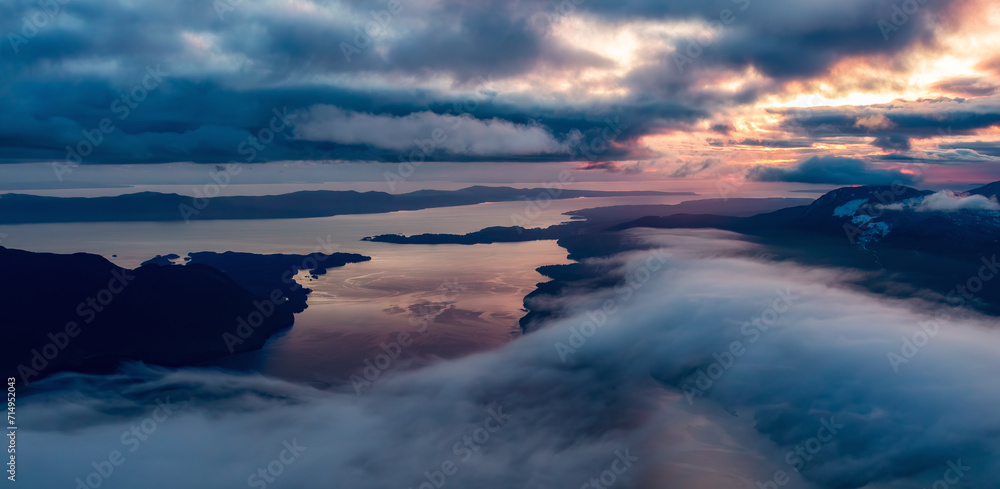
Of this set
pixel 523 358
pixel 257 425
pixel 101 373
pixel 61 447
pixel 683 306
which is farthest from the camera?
pixel 683 306

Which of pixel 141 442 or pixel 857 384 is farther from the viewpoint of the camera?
pixel 857 384

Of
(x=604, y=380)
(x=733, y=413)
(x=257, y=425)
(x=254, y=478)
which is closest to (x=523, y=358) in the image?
(x=604, y=380)

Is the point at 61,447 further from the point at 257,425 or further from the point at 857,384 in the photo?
the point at 857,384

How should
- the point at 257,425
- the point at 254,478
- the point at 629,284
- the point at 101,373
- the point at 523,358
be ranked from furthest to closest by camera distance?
1. the point at 629,284
2. the point at 523,358
3. the point at 101,373
4. the point at 257,425
5. the point at 254,478

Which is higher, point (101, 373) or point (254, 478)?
point (101, 373)

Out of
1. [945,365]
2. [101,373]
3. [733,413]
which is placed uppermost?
[101,373]

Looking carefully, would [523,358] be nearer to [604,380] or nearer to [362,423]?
[604,380]

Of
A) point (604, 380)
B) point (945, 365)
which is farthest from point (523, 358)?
point (945, 365)
